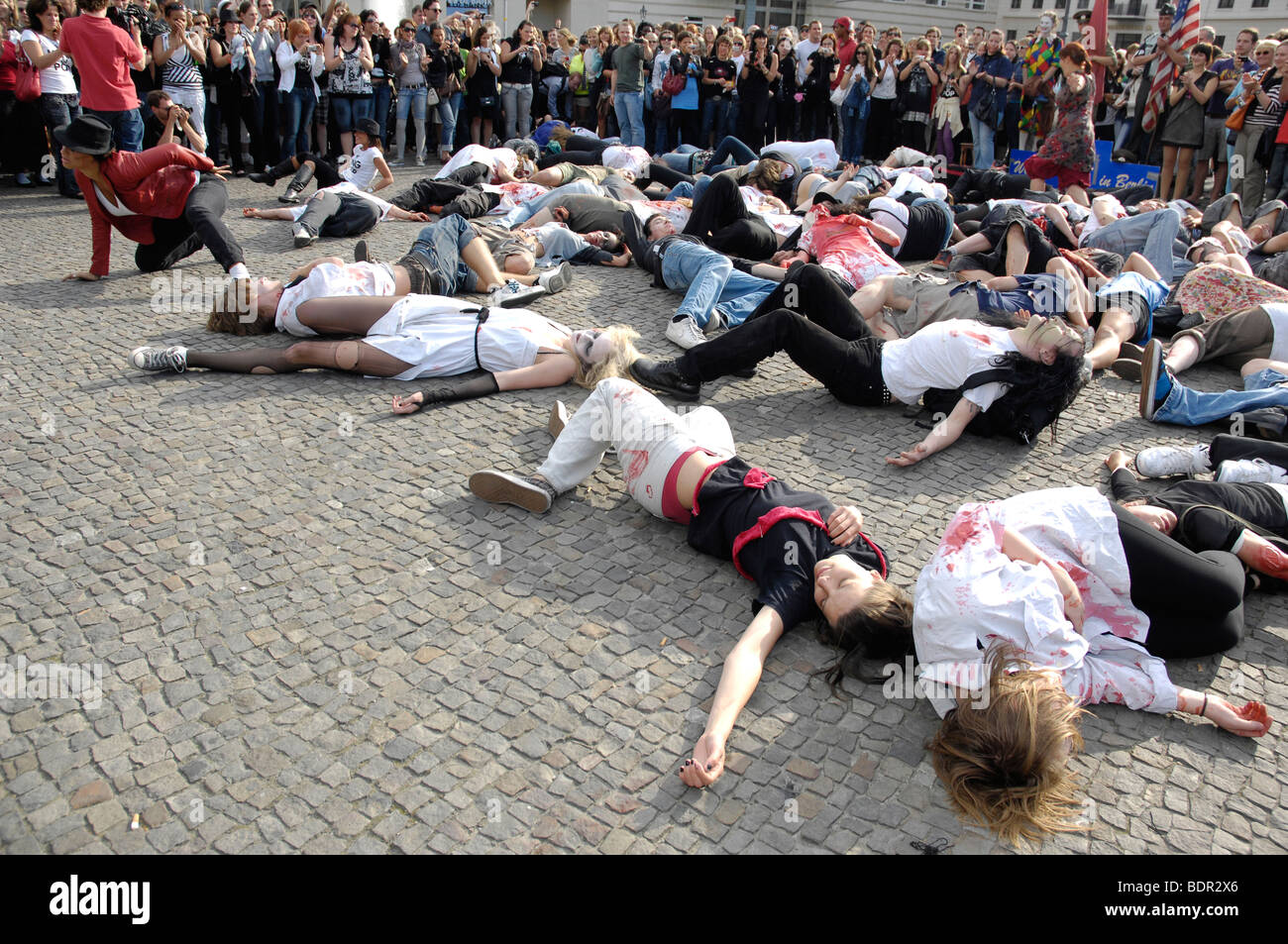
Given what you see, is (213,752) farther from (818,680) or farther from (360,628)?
(818,680)

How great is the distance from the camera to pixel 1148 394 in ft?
18.5

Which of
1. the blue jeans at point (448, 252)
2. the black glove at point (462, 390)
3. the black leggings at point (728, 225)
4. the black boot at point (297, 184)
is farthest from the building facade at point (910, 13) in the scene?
the black glove at point (462, 390)

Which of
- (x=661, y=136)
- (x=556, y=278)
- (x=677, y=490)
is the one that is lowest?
(x=677, y=490)

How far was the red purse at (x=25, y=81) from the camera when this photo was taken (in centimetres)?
1019

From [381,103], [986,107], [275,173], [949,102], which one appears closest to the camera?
[275,173]

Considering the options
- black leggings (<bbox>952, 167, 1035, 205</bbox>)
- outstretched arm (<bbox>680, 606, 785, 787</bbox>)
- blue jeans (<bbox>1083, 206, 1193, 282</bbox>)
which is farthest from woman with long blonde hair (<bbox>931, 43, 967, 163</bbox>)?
outstretched arm (<bbox>680, 606, 785, 787</bbox>)

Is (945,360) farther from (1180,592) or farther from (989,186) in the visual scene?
(989,186)

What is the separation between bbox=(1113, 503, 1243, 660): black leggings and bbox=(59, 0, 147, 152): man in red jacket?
994 centimetres

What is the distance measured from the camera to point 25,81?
10.2m

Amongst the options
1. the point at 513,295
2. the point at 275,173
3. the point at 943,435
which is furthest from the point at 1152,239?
the point at 275,173

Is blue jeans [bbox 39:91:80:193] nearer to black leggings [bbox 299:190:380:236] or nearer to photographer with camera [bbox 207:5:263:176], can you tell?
photographer with camera [bbox 207:5:263:176]

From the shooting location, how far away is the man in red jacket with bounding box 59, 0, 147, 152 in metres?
8.65

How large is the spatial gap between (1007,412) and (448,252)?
4406 millimetres

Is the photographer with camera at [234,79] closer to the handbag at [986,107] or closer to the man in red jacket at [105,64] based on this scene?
the man in red jacket at [105,64]
